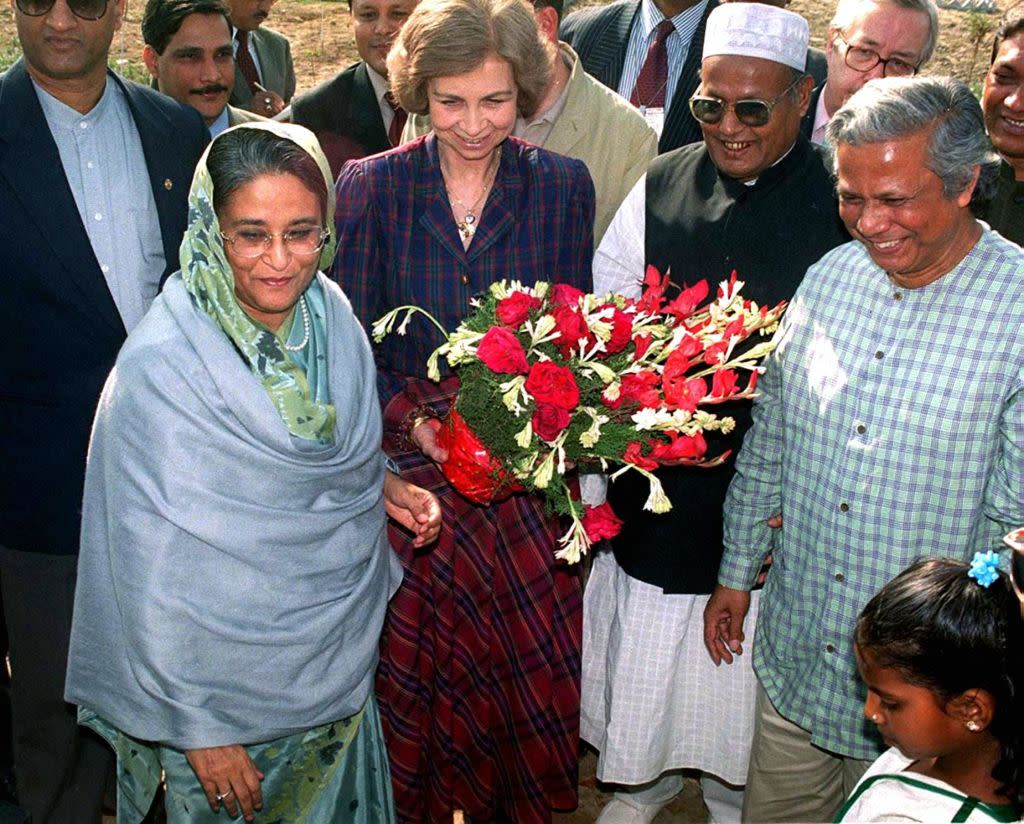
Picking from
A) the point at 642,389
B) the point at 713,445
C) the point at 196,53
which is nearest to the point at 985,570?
the point at 642,389

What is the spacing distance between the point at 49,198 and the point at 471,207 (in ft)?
4.35

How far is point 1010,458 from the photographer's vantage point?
3.27m

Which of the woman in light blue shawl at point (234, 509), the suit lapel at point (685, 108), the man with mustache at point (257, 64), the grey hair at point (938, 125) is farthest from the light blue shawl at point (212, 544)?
the man with mustache at point (257, 64)

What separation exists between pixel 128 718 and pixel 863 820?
180 centimetres

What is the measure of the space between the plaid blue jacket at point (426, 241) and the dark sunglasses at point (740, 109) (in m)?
0.46

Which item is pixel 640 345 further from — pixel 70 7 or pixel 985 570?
pixel 70 7

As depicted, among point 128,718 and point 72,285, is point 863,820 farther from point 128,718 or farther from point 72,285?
point 72,285

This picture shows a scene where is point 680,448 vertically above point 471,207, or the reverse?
point 471,207

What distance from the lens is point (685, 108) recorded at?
539cm

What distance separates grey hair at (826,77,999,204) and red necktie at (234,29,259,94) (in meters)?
4.80

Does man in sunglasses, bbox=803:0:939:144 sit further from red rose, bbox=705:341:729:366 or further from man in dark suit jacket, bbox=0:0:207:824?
man in dark suit jacket, bbox=0:0:207:824

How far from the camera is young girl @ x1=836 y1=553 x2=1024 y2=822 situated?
2.76 metres

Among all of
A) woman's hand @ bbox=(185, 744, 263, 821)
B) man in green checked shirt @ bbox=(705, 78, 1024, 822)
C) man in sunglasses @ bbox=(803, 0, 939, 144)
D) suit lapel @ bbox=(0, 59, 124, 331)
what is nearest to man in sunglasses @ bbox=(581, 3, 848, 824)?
man in green checked shirt @ bbox=(705, 78, 1024, 822)

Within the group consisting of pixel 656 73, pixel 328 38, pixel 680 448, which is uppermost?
pixel 656 73
